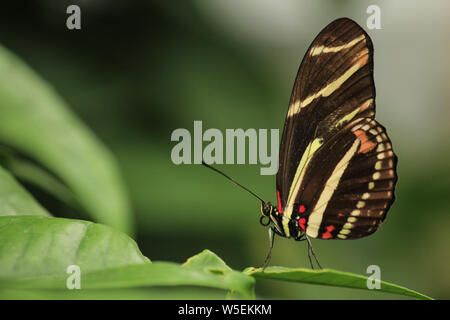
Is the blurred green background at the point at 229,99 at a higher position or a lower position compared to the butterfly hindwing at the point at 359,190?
higher

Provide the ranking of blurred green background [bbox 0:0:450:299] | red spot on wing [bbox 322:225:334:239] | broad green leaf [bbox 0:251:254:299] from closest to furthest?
broad green leaf [bbox 0:251:254:299] < red spot on wing [bbox 322:225:334:239] < blurred green background [bbox 0:0:450:299]

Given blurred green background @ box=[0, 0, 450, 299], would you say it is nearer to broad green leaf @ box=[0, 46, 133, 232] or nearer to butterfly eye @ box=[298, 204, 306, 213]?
broad green leaf @ box=[0, 46, 133, 232]

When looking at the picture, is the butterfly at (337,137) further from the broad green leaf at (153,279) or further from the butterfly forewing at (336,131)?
the broad green leaf at (153,279)

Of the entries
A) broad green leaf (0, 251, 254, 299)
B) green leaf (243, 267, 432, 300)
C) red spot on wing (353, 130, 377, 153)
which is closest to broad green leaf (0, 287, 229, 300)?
broad green leaf (0, 251, 254, 299)

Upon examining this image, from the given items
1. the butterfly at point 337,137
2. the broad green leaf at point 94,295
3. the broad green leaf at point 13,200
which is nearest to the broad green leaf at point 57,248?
the broad green leaf at point 94,295

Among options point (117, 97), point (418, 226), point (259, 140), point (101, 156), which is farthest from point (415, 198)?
point (101, 156)

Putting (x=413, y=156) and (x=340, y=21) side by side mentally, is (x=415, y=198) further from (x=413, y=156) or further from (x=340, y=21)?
(x=340, y=21)
